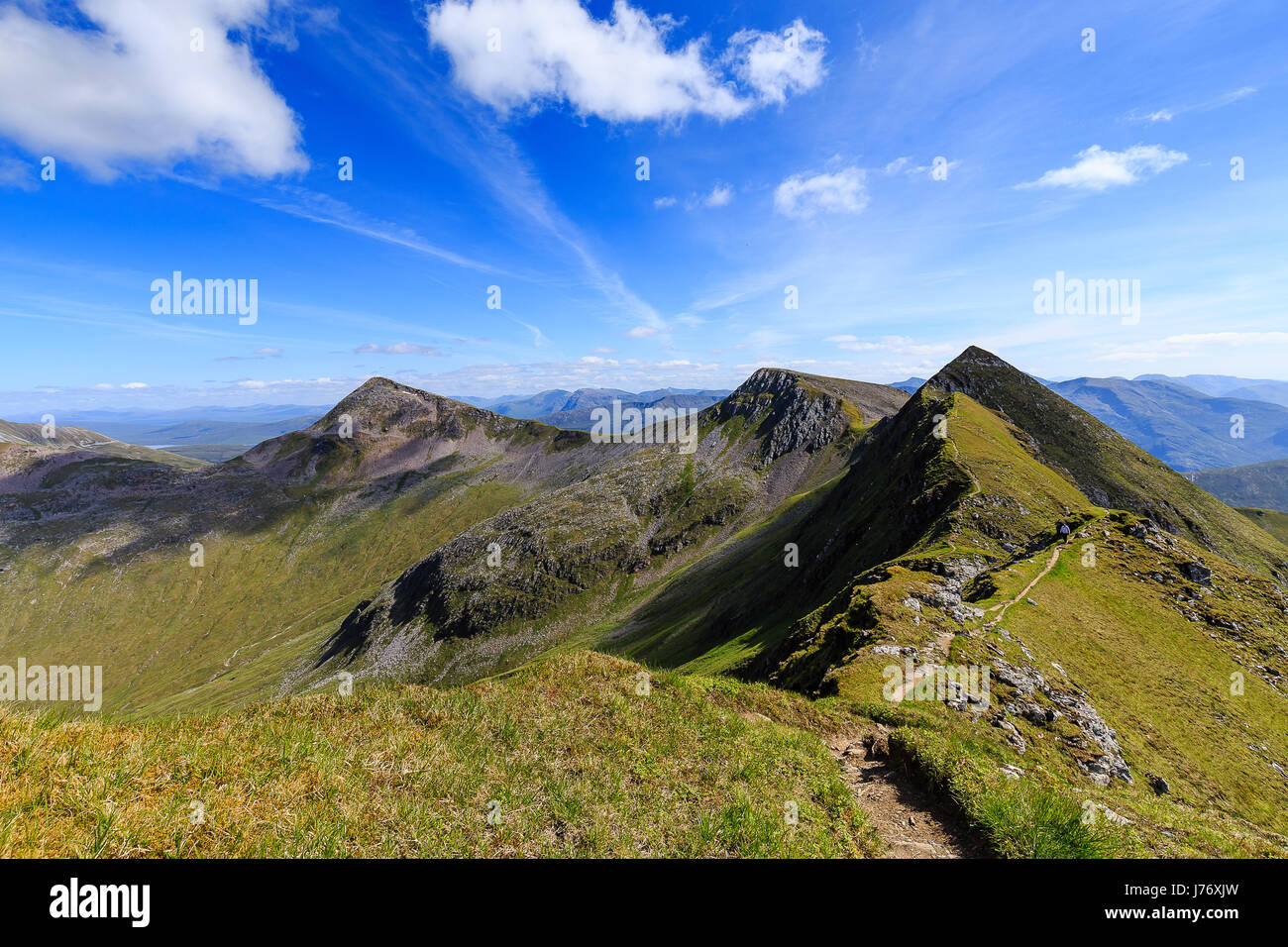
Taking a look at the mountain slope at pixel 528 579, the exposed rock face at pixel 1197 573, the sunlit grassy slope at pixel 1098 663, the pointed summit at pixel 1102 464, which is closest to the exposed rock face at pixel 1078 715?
the sunlit grassy slope at pixel 1098 663

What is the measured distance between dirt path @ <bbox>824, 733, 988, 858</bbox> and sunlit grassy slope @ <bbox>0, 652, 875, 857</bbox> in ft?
2.37

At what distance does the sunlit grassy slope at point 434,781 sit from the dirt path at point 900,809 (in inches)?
28.5

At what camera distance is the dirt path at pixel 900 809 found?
30.7 ft

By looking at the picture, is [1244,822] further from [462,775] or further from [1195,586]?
[462,775]

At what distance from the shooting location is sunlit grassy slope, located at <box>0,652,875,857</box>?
5.77 metres

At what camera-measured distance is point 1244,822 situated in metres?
20.5

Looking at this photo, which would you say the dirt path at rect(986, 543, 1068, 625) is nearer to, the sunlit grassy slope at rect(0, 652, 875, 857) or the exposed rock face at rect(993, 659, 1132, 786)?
the exposed rock face at rect(993, 659, 1132, 786)
